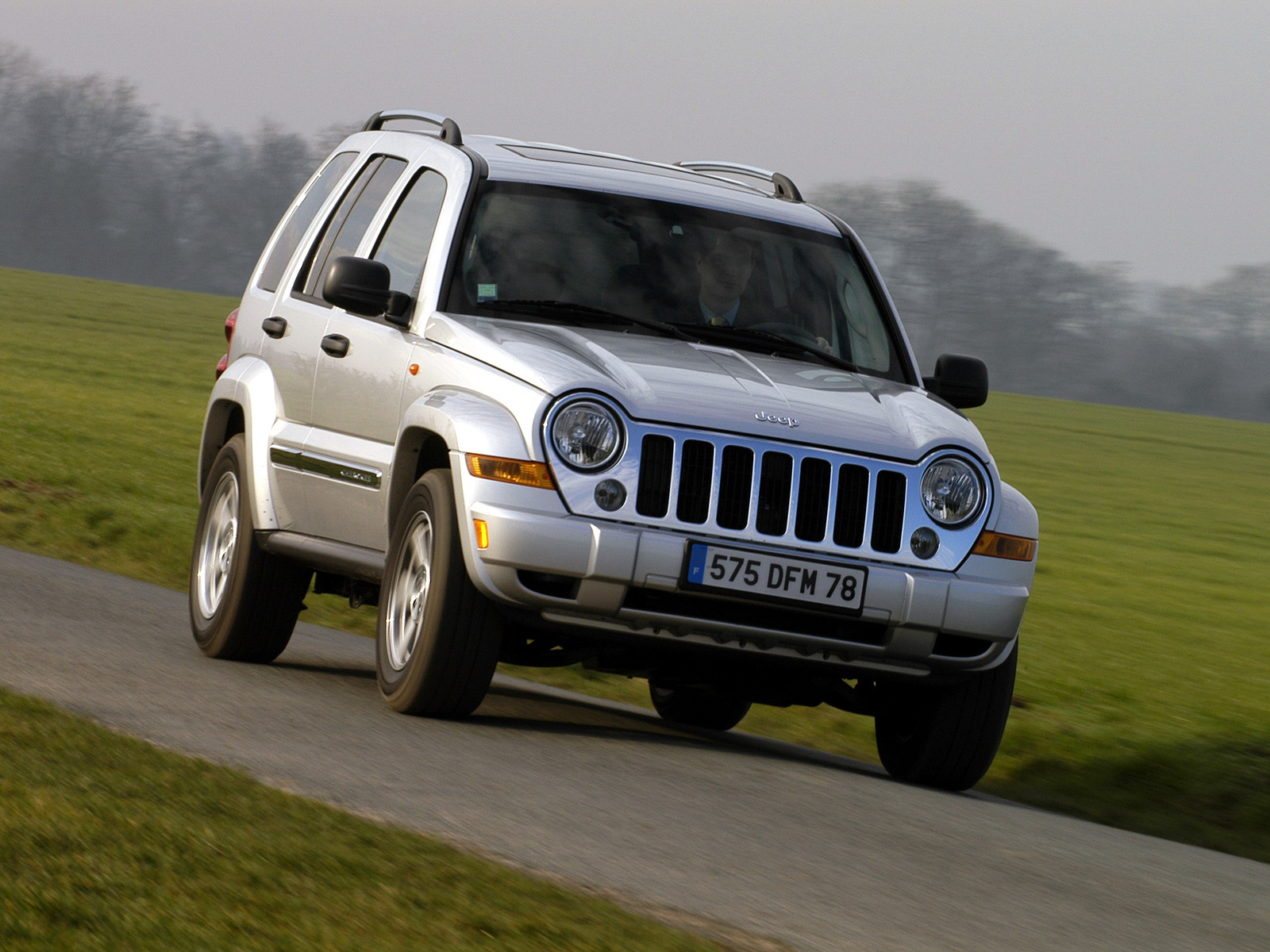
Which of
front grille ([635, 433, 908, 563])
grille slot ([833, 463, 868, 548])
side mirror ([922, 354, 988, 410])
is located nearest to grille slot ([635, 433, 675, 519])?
front grille ([635, 433, 908, 563])

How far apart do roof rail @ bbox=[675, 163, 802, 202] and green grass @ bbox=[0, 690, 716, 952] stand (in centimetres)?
440

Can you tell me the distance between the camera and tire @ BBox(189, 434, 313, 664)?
8.18m

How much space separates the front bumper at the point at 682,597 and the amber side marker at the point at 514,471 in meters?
0.03

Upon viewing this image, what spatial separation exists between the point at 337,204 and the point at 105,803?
14.8 ft

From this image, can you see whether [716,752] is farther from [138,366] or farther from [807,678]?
[138,366]

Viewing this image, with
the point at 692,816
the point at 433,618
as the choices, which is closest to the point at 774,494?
the point at 433,618

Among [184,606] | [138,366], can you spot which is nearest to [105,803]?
[184,606]

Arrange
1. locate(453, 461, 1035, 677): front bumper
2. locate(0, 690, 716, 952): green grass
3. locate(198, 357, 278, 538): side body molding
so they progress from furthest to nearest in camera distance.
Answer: locate(198, 357, 278, 538): side body molding < locate(453, 461, 1035, 677): front bumper < locate(0, 690, 716, 952): green grass

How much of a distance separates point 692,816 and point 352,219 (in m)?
3.76

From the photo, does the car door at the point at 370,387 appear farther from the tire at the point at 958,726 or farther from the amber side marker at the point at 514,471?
the tire at the point at 958,726

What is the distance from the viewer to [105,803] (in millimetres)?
4547

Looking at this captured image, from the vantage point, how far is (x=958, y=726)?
275 inches

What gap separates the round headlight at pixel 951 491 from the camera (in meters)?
6.55

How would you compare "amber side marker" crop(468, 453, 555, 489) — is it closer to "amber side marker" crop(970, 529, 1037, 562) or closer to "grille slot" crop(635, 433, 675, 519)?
"grille slot" crop(635, 433, 675, 519)
